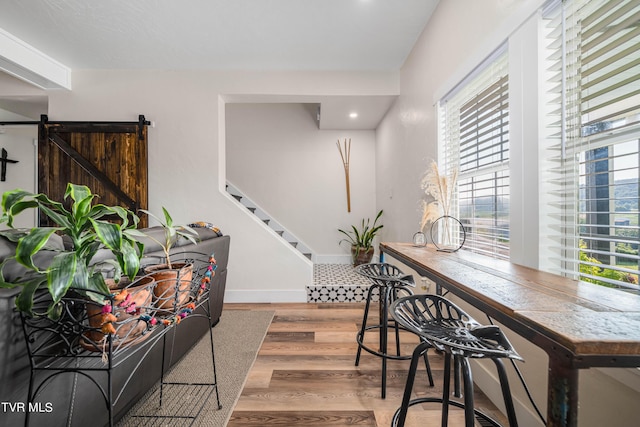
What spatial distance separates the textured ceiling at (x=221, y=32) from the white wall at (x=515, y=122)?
401 mm

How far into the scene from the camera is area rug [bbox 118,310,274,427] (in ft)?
4.31

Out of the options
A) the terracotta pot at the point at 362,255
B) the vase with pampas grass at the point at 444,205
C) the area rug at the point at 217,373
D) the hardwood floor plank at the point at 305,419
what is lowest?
the hardwood floor plank at the point at 305,419

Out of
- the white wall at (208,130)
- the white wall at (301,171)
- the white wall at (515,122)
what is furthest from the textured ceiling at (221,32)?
the white wall at (301,171)

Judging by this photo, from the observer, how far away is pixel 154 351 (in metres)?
1.40

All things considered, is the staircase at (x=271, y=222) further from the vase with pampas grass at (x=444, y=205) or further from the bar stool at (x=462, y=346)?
the bar stool at (x=462, y=346)

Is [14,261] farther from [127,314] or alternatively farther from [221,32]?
[221,32]

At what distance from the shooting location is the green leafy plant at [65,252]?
73 cm

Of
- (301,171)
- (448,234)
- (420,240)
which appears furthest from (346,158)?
(448,234)

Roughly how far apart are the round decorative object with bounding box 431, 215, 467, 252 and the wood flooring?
78 centimetres

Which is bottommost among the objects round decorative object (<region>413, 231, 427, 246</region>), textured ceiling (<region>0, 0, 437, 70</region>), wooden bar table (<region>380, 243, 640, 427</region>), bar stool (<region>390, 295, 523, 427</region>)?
bar stool (<region>390, 295, 523, 427</region>)

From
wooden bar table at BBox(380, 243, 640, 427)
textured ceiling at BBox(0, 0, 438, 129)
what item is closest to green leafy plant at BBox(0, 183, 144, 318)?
wooden bar table at BBox(380, 243, 640, 427)

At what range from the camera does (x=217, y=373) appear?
1.68 metres

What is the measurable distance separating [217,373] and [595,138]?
2.17m

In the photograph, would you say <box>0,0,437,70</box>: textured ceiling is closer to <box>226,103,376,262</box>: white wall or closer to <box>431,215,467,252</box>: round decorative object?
<box>226,103,376,262</box>: white wall
